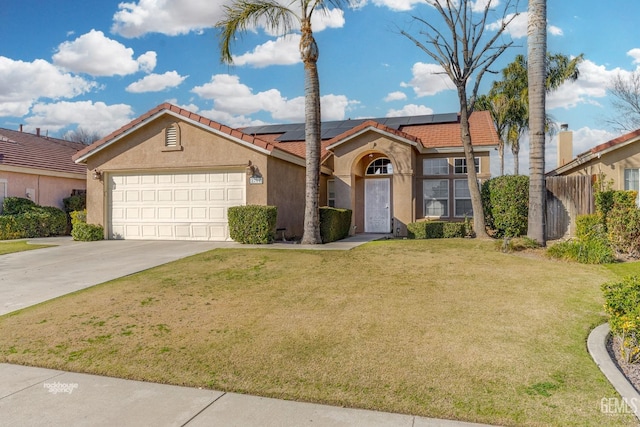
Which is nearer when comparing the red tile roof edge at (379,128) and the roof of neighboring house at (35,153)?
the red tile roof edge at (379,128)

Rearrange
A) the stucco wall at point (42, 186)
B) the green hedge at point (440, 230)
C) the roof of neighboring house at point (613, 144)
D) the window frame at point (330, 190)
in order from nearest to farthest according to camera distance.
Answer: the roof of neighboring house at point (613, 144), the green hedge at point (440, 230), the window frame at point (330, 190), the stucco wall at point (42, 186)

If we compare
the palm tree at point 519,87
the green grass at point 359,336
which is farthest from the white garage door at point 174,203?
the palm tree at point 519,87

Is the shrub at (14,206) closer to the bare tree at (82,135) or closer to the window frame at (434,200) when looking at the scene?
the window frame at (434,200)

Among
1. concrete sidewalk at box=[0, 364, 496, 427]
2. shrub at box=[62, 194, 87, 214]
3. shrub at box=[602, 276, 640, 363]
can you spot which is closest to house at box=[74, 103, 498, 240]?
shrub at box=[62, 194, 87, 214]

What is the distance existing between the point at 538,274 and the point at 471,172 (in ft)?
22.1

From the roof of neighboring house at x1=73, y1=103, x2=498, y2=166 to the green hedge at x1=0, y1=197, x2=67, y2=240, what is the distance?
4.66 meters

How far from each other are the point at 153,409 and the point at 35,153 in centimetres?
2177

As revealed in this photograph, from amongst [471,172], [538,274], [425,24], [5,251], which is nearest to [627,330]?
[538,274]

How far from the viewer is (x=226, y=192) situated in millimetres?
14125

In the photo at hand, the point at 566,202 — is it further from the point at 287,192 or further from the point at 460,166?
the point at 287,192

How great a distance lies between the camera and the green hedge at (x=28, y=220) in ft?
56.3

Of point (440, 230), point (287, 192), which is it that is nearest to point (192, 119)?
point (287, 192)

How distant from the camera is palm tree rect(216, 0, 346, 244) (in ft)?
41.7

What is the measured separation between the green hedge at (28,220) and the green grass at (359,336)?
12437mm
